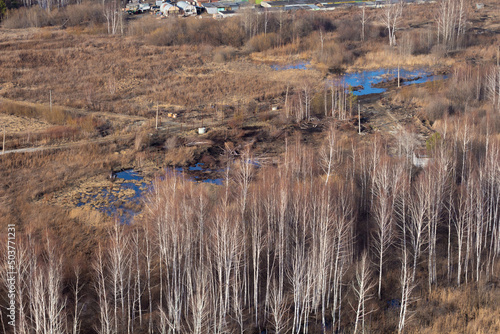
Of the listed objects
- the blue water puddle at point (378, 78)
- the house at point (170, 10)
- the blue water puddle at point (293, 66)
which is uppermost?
the house at point (170, 10)

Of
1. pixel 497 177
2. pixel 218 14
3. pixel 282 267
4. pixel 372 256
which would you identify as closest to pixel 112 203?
pixel 282 267

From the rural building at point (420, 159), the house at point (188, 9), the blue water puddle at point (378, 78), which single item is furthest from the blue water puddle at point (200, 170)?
the house at point (188, 9)

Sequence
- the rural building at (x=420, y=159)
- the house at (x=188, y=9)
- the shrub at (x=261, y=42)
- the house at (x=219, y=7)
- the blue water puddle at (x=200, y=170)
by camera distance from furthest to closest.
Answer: the house at (x=188, y=9) → the house at (x=219, y=7) → the shrub at (x=261, y=42) → the blue water puddle at (x=200, y=170) → the rural building at (x=420, y=159)

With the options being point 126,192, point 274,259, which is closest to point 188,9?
point 126,192

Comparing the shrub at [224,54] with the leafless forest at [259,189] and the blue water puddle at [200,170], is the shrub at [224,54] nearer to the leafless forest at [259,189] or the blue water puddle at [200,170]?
the leafless forest at [259,189]

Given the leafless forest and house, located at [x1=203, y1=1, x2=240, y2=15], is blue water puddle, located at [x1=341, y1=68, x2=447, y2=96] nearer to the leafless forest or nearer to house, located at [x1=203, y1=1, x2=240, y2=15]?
the leafless forest

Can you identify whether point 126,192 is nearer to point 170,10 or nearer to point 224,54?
point 224,54

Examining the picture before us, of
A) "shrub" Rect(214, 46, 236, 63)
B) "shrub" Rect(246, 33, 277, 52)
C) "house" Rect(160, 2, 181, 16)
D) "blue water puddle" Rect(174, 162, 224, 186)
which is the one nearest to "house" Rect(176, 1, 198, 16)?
"house" Rect(160, 2, 181, 16)
